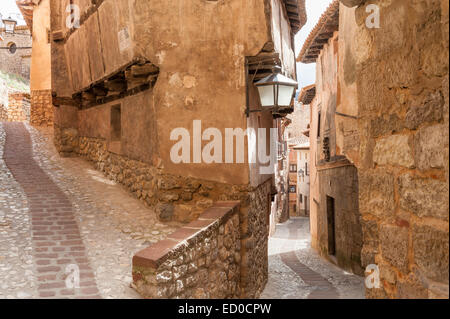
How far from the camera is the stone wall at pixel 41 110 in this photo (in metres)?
17.0

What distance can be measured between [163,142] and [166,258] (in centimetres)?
305

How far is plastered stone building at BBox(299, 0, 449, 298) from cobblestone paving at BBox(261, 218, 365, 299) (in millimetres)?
5436

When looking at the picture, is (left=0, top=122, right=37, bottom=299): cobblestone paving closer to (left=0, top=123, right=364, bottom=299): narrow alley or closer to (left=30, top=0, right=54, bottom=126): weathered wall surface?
(left=0, top=123, right=364, bottom=299): narrow alley

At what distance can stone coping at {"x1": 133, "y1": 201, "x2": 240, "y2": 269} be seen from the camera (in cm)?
383

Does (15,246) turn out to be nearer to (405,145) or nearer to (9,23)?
(405,145)

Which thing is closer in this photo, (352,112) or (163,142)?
(352,112)

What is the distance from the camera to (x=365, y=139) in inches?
102

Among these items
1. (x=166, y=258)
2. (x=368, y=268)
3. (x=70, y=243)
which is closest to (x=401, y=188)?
(x=368, y=268)

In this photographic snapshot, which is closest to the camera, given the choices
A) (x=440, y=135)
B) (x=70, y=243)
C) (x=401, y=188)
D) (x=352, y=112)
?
(x=440, y=135)

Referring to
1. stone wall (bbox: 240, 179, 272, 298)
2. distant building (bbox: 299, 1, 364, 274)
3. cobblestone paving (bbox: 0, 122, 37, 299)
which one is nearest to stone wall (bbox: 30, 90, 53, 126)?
cobblestone paving (bbox: 0, 122, 37, 299)

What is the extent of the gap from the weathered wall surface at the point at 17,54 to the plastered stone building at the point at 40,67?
68.7 feet

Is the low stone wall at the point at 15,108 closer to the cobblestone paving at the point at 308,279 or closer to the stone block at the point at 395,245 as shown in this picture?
the cobblestone paving at the point at 308,279
